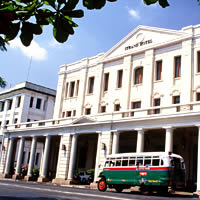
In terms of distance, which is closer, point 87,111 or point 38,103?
point 87,111

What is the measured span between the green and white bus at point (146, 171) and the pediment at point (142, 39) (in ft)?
Result: 42.2

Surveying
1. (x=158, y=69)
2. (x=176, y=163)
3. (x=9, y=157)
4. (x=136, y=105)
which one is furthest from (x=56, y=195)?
(x=9, y=157)

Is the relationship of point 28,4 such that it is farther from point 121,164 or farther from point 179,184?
point 121,164

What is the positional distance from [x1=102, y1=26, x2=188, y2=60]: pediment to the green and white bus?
12849mm

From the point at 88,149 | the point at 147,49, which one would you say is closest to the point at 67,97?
the point at 88,149

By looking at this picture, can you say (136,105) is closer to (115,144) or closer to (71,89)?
(115,144)

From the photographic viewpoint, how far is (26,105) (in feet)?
158

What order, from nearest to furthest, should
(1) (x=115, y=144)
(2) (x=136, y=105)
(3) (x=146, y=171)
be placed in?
(3) (x=146, y=171) → (1) (x=115, y=144) → (2) (x=136, y=105)

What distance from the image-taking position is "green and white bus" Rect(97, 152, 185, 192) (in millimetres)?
19281

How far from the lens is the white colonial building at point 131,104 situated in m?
25.4

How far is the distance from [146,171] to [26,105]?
104 feet

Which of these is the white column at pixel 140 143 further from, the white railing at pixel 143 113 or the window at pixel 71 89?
the window at pixel 71 89

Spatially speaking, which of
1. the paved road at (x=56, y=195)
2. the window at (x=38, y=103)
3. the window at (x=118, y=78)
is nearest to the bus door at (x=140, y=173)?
the paved road at (x=56, y=195)

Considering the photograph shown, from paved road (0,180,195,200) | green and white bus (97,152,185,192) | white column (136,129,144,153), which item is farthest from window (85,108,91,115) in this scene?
paved road (0,180,195,200)
